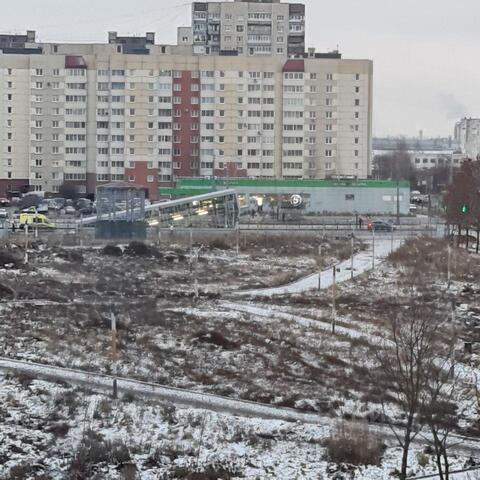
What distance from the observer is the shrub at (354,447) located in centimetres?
1459

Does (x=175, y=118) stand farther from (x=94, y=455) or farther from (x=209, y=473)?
(x=209, y=473)

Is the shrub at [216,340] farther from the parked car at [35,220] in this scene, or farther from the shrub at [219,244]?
the parked car at [35,220]

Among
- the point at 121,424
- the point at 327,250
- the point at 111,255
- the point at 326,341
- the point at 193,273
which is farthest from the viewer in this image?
the point at 327,250

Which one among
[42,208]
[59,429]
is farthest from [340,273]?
[42,208]

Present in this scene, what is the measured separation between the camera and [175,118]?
277ft

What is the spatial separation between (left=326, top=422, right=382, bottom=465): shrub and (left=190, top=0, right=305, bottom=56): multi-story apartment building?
338 ft

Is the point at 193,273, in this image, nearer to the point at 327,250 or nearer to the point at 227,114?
the point at 327,250

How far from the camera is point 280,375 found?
64.6 ft

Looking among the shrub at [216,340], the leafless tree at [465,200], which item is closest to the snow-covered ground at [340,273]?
the leafless tree at [465,200]

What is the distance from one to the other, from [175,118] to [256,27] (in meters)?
36.8

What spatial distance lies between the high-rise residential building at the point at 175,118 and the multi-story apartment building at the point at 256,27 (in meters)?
31.6

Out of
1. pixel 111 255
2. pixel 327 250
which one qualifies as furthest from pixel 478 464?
pixel 327 250

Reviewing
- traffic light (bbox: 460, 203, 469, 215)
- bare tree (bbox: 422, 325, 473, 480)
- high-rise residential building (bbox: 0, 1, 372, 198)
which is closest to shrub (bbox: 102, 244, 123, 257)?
traffic light (bbox: 460, 203, 469, 215)

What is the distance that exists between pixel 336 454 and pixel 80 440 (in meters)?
3.96
